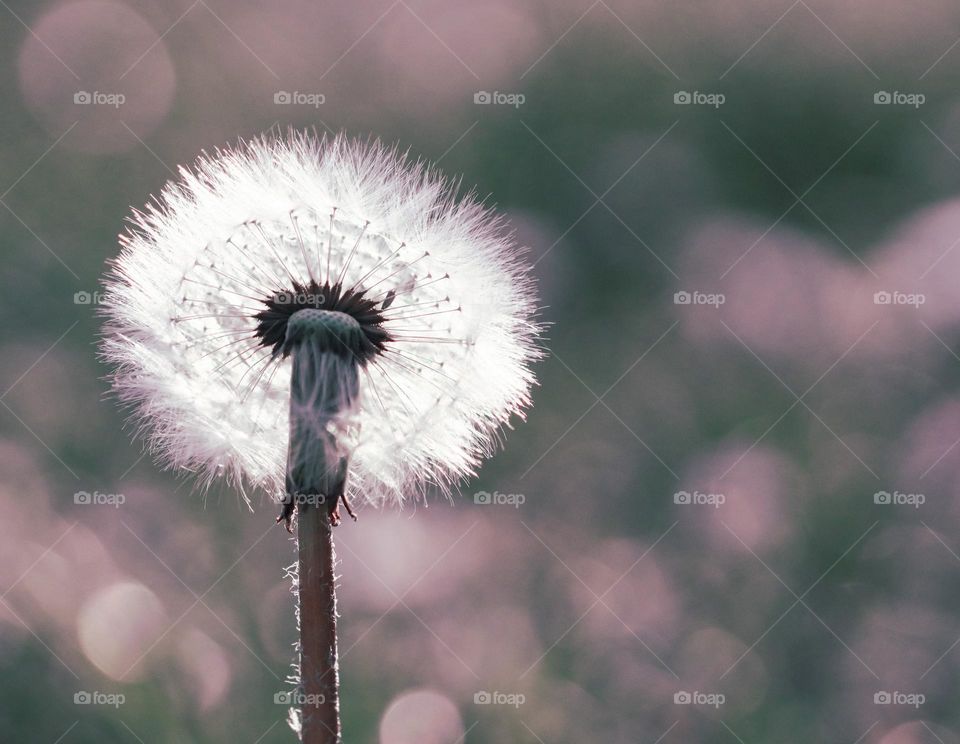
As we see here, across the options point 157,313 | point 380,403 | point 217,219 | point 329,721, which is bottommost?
point 329,721

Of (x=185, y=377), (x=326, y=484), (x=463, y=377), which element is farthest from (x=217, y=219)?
(x=326, y=484)

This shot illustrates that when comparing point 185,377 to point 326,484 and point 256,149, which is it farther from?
point 326,484

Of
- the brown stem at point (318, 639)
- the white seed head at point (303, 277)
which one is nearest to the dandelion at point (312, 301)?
the white seed head at point (303, 277)

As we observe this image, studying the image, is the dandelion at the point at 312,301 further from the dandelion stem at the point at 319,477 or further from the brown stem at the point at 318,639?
the brown stem at the point at 318,639

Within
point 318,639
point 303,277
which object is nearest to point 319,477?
point 318,639

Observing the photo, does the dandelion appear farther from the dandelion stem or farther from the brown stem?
the brown stem

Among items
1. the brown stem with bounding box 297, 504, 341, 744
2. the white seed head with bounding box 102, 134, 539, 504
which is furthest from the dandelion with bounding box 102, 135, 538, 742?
the brown stem with bounding box 297, 504, 341, 744

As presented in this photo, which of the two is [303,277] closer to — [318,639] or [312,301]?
[312,301]
